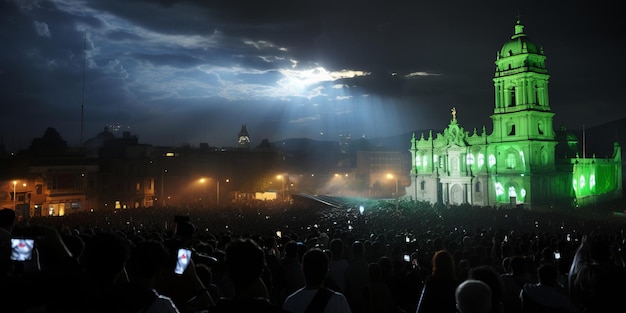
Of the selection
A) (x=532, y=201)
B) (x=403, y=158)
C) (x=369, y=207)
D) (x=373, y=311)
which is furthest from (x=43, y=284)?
(x=403, y=158)

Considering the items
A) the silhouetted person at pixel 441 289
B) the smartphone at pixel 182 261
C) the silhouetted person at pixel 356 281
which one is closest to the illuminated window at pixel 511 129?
the silhouetted person at pixel 356 281

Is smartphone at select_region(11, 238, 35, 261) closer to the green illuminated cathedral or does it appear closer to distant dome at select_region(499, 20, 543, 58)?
the green illuminated cathedral

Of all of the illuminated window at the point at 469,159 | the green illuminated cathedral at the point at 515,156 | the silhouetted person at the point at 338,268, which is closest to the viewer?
the silhouetted person at the point at 338,268

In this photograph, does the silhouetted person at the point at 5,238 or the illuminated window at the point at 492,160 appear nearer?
the silhouetted person at the point at 5,238

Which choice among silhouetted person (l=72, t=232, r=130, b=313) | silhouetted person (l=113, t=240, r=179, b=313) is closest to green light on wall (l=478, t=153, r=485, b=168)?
silhouetted person (l=113, t=240, r=179, b=313)

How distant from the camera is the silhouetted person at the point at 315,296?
4.37 metres

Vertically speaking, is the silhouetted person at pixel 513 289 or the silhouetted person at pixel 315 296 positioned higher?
the silhouetted person at pixel 315 296

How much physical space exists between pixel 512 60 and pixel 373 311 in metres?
60.7

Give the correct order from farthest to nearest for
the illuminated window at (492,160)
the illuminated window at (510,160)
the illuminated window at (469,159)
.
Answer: the illuminated window at (469,159) < the illuminated window at (492,160) < the illuminated window at (510,160)

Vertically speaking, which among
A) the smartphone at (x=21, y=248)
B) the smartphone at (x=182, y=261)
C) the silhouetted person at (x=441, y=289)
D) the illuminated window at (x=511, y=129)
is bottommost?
the silhouetted person at (x=441, y=289)

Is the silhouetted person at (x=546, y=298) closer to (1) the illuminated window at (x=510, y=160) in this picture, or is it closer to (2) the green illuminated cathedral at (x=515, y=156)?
(2) the green illuminated cathedral at (x=515, y=156)

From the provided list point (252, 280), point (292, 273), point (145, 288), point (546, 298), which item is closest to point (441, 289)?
point (546, 298)

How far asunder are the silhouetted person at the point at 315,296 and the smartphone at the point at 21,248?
3097mm

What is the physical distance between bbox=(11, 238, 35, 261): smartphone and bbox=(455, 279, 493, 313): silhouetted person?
4.74 metres
